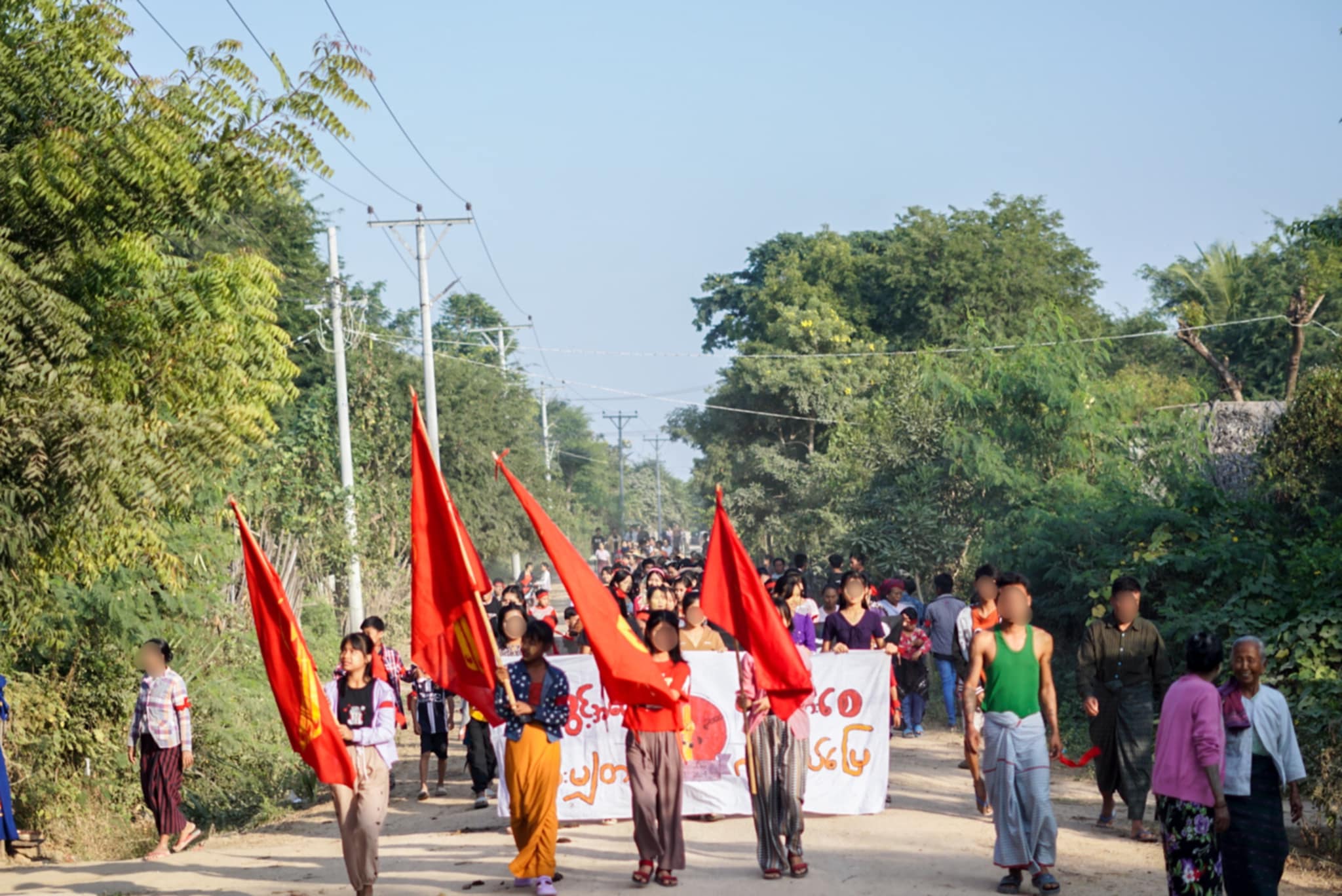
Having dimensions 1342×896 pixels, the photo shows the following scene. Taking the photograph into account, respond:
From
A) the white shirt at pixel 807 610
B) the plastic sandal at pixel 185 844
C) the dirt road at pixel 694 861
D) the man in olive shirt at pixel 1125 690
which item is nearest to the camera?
the dirt road at pixel 694 861

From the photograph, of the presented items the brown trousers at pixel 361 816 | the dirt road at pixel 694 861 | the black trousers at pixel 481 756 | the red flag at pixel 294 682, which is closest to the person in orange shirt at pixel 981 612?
the dirt road at pixel 694 861

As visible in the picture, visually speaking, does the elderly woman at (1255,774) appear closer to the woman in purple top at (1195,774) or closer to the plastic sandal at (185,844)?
the woman in purple top at (1195,774)

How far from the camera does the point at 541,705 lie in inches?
338

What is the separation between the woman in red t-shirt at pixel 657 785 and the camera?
877 cm

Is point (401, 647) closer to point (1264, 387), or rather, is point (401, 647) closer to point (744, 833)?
point (744, 833)

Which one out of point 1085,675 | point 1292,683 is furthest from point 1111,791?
point 1292,683

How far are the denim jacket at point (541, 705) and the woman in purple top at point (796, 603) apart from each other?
5394 mm

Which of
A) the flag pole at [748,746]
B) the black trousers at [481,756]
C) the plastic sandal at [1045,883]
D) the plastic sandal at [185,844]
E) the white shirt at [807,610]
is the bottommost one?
the plastic sandal at [185,844]

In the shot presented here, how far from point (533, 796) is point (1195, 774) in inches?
154

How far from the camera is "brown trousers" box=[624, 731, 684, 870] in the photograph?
8773 millimetres

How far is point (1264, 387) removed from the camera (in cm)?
3647

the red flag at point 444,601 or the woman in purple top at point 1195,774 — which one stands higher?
the red flag at point 444,601

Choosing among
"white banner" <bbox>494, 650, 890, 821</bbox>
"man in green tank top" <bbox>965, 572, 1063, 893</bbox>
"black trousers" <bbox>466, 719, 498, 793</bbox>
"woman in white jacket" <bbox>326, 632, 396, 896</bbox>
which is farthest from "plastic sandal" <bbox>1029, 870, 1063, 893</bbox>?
"black trousers" <bbox>466, 719, 498, 793</bbox>

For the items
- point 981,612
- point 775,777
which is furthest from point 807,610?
point 775,777
